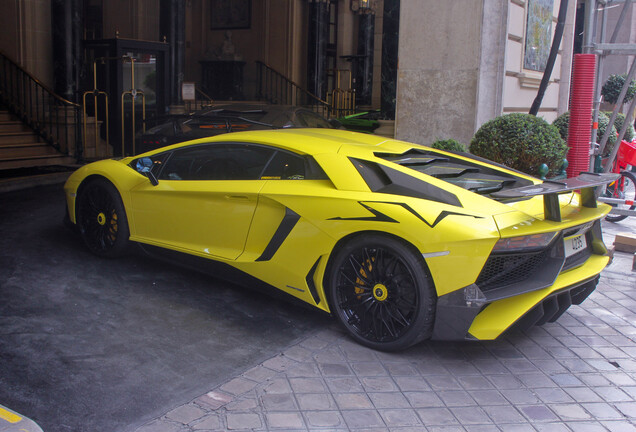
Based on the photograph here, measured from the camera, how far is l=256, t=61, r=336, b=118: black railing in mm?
23547

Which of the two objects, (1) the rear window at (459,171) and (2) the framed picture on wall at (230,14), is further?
(2) the framed picture on wall at (230,14)

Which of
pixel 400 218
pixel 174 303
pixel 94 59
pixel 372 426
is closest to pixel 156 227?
→ pixel 174 303

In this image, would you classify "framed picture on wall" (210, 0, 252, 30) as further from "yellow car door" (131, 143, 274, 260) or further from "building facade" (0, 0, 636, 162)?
"yellow car door" (131, 143, 274, 260)

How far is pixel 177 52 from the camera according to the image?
706 inches

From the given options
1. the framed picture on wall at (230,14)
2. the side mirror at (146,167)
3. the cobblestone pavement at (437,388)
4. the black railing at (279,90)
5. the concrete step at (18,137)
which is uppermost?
the framed picture on wall at (230,14)

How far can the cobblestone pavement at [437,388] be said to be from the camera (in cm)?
372

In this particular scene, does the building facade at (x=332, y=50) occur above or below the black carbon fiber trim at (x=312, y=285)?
above

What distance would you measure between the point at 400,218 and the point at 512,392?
129cm

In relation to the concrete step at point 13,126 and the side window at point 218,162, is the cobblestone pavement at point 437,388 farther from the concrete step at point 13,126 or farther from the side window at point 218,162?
the concrete step at point 13,126

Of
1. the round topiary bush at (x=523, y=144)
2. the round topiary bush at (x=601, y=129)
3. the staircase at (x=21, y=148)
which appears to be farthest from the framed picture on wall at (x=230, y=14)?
the round topiary bush at (x=523, y=144)

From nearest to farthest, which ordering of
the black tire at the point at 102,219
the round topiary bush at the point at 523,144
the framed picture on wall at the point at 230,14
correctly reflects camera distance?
1. the black tire at the point at 102,219
2. the round topiary bush at the point at 523,144
3. the framed picture on wall at the point at 230,14

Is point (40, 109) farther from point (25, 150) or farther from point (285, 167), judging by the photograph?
point (285, 167)

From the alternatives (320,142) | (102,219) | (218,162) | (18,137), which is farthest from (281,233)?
(18,137)

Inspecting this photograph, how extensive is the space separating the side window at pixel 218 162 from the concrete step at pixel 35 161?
27.3ft
